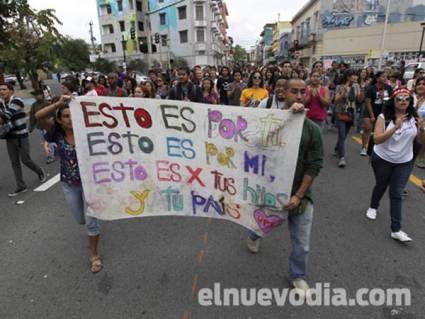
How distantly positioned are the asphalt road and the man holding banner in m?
0.29

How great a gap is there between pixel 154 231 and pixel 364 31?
3997 cm

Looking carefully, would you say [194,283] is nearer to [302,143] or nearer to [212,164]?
[212,164]

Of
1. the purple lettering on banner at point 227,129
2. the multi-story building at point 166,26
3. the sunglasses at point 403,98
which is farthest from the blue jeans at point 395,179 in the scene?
the multi-story building at point 166,26

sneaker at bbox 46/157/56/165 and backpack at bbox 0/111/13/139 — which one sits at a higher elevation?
backpack at bbox 0/111/13/139

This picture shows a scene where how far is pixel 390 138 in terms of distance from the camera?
315 centimetres

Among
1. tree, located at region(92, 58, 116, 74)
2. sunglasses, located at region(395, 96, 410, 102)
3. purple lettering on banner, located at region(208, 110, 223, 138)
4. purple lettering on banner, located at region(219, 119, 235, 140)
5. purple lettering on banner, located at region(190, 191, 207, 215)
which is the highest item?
tree, located at region(92, 58, 116, 74)

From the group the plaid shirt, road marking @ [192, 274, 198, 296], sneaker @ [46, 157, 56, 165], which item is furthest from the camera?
sneaker @ [46, 157, 56, 165]

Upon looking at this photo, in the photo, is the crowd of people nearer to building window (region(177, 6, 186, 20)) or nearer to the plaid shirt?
the plaid shirt

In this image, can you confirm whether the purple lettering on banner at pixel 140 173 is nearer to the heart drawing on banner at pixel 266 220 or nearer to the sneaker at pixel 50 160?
the heart drawing on banner at pixel 266 220

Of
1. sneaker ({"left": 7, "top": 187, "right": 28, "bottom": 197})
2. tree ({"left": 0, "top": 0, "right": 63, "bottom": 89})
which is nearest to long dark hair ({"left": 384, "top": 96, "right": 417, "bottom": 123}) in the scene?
sneaker ({"left": 7, "top": 187, "right": 28, "bottom": 197})

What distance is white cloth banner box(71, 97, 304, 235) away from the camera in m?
2.38

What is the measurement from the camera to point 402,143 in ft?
10.2

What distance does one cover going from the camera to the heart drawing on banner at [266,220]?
8.10ft

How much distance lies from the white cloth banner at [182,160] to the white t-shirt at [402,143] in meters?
1.58
